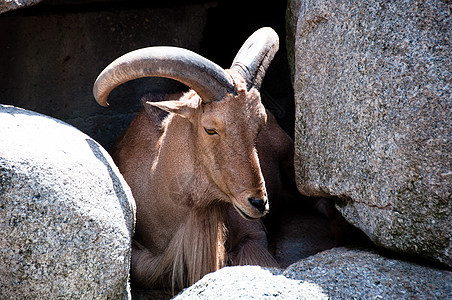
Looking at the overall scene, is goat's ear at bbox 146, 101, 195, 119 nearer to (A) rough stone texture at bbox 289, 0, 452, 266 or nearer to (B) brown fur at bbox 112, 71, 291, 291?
(B) brown fur at bbox 112, 71, 291, 291

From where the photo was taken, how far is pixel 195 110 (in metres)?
3.55

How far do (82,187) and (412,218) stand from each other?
176 cm

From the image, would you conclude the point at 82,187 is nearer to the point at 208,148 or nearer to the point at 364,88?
the point at 208,148

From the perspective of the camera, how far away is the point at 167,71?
10.6ft

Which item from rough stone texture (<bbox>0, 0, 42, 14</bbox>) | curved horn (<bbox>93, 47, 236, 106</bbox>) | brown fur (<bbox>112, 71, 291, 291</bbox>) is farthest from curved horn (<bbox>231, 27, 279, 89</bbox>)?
rough stone texture (<bbox>0, 0, 42, 14</bbox>)

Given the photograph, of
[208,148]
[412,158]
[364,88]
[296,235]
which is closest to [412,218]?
[412,158]

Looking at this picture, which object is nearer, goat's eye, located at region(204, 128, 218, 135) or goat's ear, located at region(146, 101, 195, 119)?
goat's eye, located at region(204, 128, 218, 135)

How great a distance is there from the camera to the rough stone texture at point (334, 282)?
2.60m

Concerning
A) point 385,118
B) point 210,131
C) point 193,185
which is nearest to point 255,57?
point 210,131

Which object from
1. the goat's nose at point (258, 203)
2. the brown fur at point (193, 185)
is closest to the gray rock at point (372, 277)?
the goat's nose at point (258, 203)

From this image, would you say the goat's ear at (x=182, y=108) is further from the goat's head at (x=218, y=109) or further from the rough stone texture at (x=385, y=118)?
the rough stone texture at (x=385, y=118)

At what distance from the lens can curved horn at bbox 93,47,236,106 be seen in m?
3.18

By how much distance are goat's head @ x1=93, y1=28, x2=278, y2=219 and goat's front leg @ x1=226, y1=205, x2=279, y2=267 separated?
606 millimetres

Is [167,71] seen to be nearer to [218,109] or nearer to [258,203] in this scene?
[218,109]
